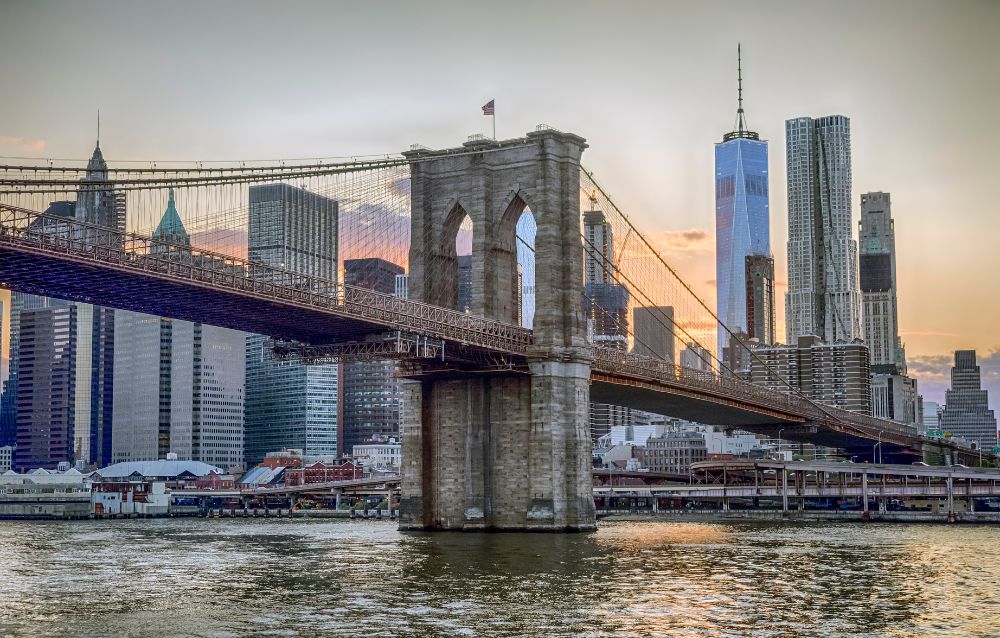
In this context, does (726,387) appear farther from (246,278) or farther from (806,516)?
(246,278)

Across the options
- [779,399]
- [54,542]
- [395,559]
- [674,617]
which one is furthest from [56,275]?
[779,399]

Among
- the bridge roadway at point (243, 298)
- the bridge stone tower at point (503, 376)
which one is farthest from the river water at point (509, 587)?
the bridge roadway at point (243, 298)

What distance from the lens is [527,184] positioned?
269 feet

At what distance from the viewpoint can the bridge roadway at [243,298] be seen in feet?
192

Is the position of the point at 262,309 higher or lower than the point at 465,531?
higher

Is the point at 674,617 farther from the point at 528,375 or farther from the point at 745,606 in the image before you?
the point at 528,375

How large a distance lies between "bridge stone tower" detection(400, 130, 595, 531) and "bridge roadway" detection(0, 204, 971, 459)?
8.55 feet

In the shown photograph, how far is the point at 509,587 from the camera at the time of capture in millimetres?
49094

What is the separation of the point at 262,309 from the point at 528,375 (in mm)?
18882

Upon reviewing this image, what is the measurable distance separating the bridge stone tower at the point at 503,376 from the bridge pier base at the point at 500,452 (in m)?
0.06

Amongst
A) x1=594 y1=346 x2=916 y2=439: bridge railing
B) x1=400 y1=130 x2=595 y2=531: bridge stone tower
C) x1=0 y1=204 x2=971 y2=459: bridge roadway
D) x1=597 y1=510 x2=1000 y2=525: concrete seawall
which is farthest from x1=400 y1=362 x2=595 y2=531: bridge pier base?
x1=597 y1=510 x2=1000 y2=525: concrete seawall

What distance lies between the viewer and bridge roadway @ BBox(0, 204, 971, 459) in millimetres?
58406

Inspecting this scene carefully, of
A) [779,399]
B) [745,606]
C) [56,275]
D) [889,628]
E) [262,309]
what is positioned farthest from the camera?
[779,399]

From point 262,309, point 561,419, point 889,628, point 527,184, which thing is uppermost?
point 527,184
